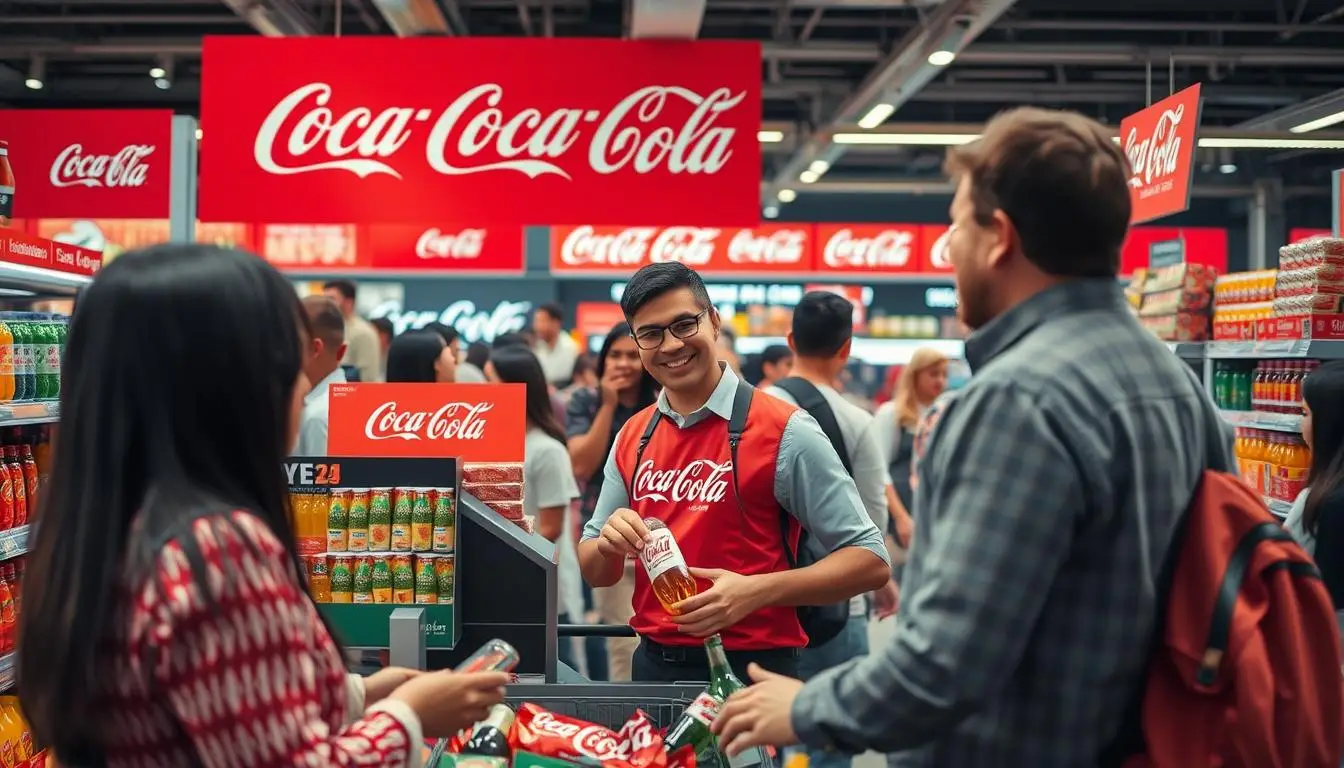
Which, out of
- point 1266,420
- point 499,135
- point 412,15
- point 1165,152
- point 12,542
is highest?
point 412,15

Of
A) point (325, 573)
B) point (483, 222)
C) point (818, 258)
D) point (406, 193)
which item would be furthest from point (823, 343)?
point (818, 258)

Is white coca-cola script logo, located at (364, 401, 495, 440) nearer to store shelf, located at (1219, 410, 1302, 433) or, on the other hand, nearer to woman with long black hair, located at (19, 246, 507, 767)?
woman with long black hair, located at (19, 246, 507, 767)

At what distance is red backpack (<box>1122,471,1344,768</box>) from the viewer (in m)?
1.48

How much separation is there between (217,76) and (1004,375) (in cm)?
489

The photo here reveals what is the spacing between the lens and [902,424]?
22.4ft

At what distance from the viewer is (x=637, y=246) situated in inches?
587

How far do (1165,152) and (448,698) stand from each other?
6.29m

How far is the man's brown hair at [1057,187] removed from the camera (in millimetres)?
1556

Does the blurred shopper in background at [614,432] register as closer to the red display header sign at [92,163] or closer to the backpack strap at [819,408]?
the backpack strap at [819,408]

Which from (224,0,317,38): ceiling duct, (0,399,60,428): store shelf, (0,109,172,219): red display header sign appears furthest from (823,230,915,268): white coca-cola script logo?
(0,399,60,428): store shelf

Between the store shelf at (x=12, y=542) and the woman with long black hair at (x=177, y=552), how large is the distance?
91.0 inches

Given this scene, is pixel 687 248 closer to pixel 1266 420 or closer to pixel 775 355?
pixel 775 355

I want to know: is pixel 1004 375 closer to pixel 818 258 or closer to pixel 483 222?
pixel 483 222

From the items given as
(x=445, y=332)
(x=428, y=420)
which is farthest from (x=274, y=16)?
(x=428, y=420)
